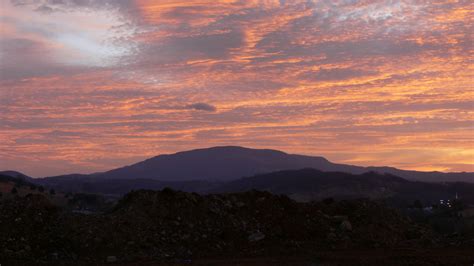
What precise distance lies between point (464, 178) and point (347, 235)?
435 feet

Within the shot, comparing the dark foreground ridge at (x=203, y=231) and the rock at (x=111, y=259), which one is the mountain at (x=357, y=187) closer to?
the dark foreground ridge at (x=203, y=231)

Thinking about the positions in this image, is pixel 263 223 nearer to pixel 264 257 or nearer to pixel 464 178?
pixel 264 257

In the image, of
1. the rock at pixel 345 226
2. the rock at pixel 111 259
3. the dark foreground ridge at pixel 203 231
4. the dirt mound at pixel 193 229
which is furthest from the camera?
the rock at pixel 345 226

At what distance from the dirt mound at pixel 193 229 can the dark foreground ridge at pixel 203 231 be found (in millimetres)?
34

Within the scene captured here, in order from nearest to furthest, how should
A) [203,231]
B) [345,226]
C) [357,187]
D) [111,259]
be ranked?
[111,259]
[203,231]
[345,226]
[357,187]

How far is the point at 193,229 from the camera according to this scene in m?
21.9

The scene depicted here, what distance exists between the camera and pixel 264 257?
18.9 metres

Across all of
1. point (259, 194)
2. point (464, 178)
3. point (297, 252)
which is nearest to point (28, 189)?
point (259, 194)

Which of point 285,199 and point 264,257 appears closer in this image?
point 264,257

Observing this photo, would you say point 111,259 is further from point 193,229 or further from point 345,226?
point 345,226

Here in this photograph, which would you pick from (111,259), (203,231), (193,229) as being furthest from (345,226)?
(111,259)

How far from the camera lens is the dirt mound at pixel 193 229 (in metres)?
19.7

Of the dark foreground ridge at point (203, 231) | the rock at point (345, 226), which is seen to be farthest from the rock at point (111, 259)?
the rock at point (345, 226)

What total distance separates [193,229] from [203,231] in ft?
1.32
